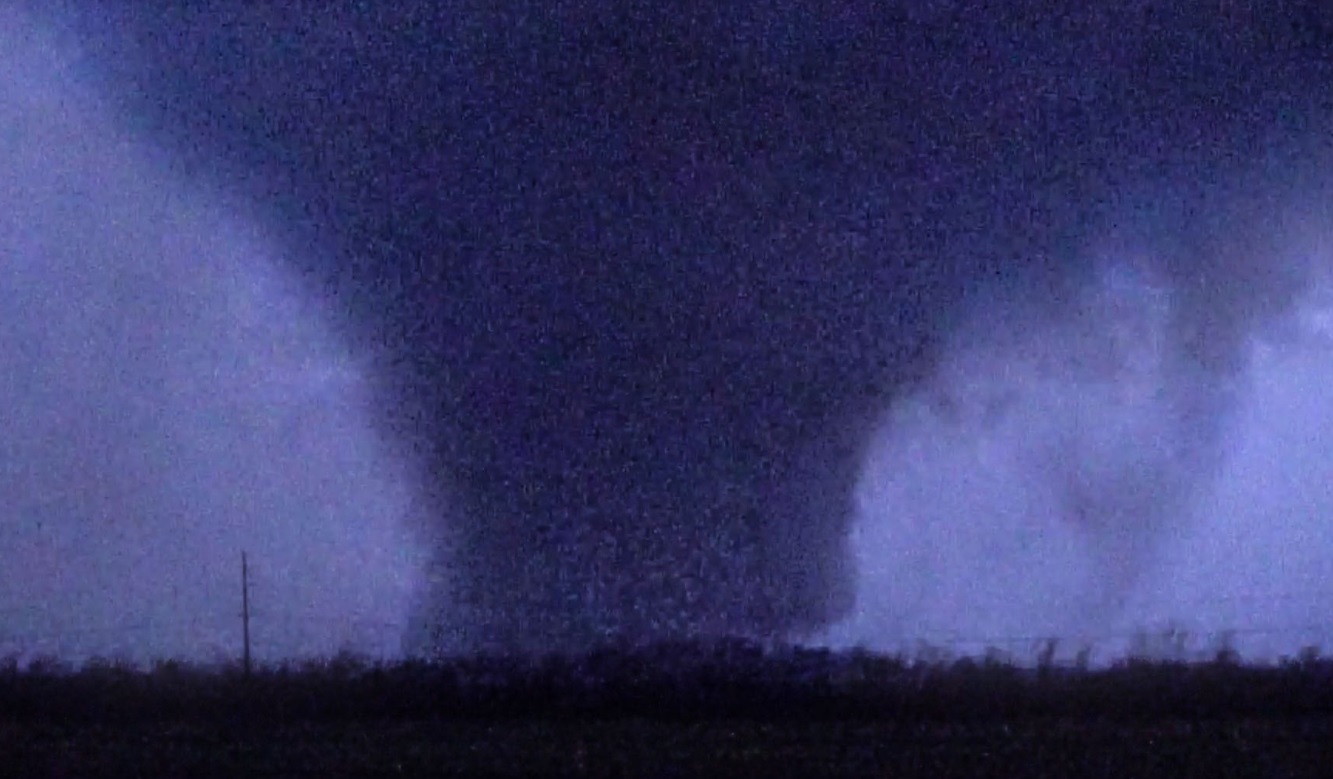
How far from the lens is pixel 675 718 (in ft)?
47.7

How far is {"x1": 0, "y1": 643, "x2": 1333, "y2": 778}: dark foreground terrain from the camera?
1216 cm

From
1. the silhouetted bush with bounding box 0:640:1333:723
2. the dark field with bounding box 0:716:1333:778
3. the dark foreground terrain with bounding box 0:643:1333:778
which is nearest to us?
the dark field with bounding box 0:716:1333:778

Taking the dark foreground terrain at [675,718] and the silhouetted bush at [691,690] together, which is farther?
the silhouetted bush at [691,690]

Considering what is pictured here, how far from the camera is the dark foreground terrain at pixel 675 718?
12156 mm

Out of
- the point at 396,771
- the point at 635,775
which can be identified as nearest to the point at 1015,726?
the point at 635,775

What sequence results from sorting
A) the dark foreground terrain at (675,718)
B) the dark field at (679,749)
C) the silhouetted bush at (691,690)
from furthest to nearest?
1. the silhouetted bush at (691,690)
2. the dark foreground terrain at (675,718)
3. the dark field at (679,749)

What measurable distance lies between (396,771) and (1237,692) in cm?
658

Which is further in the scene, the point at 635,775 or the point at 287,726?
the point at 287,726

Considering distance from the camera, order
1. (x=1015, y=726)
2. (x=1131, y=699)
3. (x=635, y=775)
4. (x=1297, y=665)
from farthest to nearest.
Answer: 1. (x=1297, y=665)
2. (x=1131, y=699)
3. (x=1015, y=726)
4. (x=635, y=775)

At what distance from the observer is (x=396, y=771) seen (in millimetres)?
12000

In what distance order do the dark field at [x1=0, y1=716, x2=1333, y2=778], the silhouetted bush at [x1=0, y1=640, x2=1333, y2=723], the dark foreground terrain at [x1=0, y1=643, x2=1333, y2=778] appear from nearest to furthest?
the dark field at [x1=0, y1=716, x2=1333, y2=778]
the dark foreground terrain at [x1=0, y1=643, x2=1333, y2=778]
the silhouetted bush at [x1=0, y1=640, x2=1333, y2=723]

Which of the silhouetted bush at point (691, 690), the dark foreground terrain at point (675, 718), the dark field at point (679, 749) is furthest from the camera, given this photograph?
the silhouetted bush at point (691, 690)

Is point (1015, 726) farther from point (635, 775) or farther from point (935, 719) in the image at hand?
point (635, 775)

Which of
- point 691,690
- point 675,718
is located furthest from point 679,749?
point 691,690
